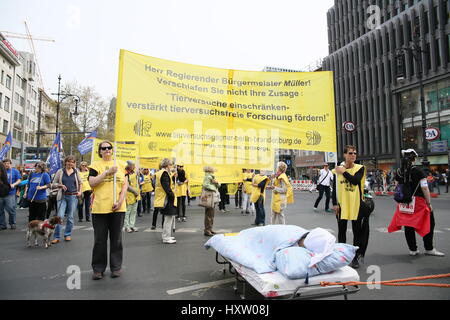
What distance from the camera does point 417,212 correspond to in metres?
5.41

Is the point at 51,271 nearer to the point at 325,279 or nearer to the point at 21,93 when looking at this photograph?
the point at 325,279

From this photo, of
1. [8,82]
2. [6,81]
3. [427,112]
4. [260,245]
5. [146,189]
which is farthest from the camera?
[8,82]

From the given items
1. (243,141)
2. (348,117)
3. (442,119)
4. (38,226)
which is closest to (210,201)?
(243,141)

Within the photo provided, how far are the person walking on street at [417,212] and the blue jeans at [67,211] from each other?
280 inches

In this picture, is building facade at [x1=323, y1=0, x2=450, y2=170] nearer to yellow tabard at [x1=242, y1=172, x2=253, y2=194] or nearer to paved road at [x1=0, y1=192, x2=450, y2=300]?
yellow tabard at [x1=242, y1=172, x2=253, y2=194]

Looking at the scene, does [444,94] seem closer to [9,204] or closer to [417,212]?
[417,212]

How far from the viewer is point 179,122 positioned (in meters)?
5.26

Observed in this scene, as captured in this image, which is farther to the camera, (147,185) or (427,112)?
(427,112)

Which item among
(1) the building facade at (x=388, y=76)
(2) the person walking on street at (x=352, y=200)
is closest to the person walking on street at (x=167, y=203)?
(2) the person walking on street at (x=352, y=200)

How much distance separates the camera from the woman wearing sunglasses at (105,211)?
13.9ft

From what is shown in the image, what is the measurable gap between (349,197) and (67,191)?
244 inches

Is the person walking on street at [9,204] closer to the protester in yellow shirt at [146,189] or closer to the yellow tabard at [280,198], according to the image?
the protester in yellow shirt at [146,189]

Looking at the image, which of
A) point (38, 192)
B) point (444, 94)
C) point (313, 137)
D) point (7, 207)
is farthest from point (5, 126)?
point (444, 94)

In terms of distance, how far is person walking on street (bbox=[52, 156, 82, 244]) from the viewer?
7024mm
